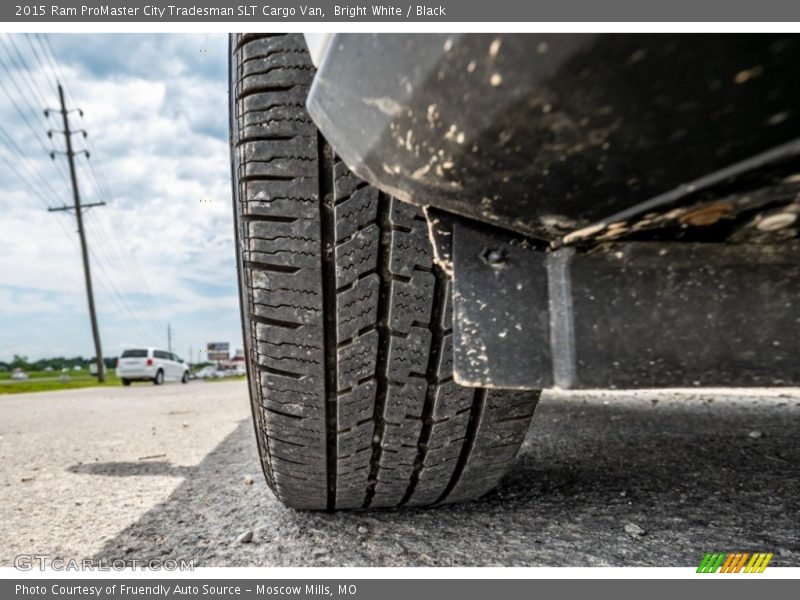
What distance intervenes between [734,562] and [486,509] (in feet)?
1.44

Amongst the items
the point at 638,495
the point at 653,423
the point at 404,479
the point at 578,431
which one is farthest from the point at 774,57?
the point at 653,423

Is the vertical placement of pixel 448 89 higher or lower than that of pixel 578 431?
higher

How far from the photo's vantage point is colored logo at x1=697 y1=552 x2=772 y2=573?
2.60ft

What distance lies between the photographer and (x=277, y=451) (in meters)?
0.91

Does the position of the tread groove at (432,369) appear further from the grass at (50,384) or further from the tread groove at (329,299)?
the grass at (50,384)

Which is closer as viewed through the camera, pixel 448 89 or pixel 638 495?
pixel 448 89

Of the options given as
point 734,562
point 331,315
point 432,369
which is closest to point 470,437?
point 432,369

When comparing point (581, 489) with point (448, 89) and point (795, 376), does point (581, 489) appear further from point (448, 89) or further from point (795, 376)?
point (448, 89)

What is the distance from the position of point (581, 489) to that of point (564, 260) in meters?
0.89

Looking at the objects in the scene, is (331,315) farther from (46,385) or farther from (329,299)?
(46,385)

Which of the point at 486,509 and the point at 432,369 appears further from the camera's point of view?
the point at 486,509

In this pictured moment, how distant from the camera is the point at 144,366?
39.9 ft

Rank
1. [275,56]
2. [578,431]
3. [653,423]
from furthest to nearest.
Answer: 1. [653,423]
2. [578,431]
3. [275,56]

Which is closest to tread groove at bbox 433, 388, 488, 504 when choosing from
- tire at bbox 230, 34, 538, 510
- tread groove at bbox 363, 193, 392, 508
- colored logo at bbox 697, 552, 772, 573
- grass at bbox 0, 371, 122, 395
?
tire at bbox 230, 34, 538, 510
